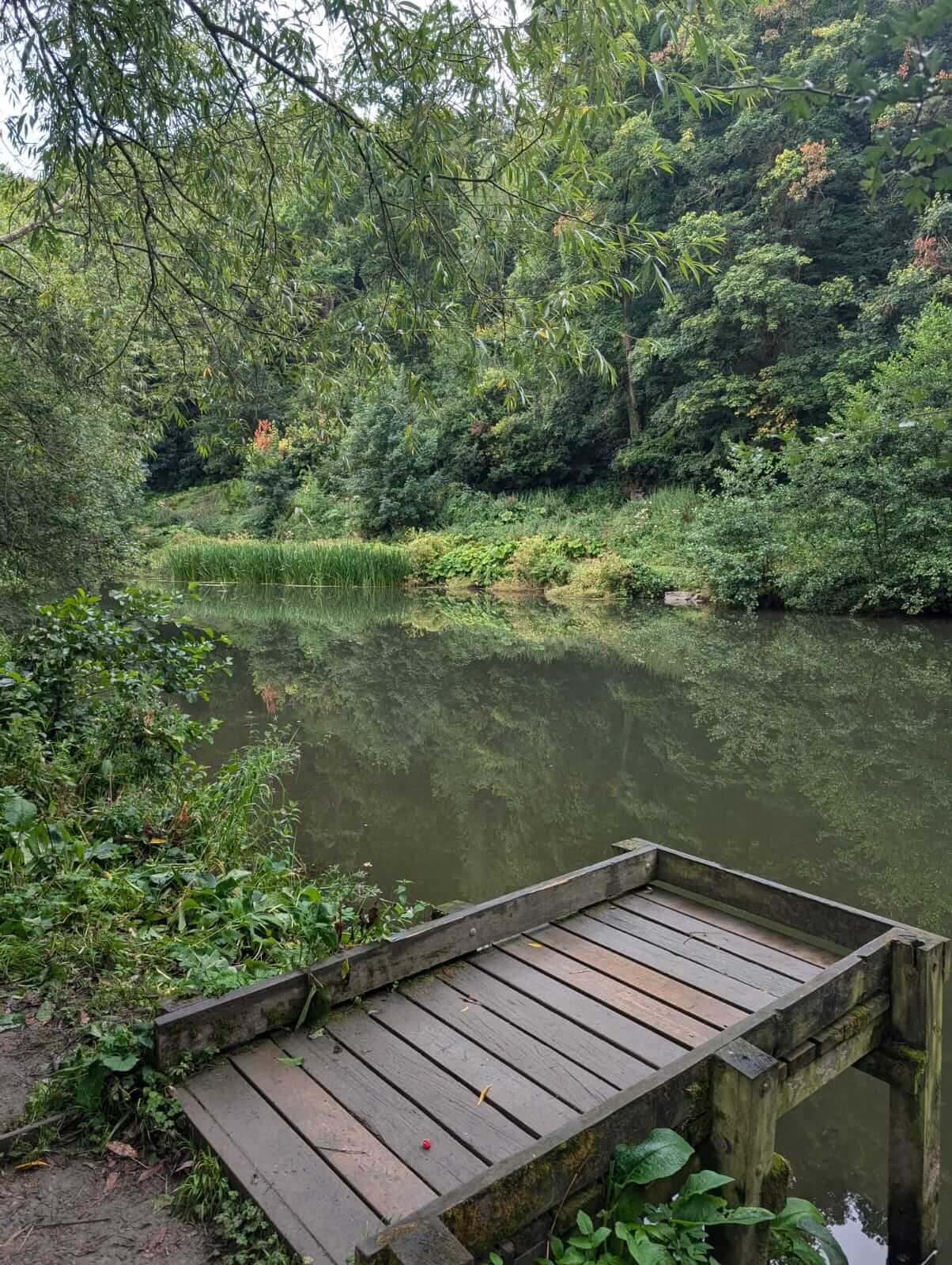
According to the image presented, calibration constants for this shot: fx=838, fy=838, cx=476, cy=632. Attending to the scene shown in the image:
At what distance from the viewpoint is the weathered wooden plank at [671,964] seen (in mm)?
2449

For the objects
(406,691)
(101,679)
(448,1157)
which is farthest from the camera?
(406,691)

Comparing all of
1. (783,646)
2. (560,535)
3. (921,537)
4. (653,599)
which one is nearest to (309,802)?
(783,646)

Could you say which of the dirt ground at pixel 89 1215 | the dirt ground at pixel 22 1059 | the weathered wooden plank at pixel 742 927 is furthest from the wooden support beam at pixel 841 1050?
the dirt ground at pixel 22 1059

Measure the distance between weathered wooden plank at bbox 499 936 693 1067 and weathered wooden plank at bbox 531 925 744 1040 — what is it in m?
0.03

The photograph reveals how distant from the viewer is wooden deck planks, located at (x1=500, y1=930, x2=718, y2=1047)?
2223mm

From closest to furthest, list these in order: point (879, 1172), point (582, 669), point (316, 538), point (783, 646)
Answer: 1. point (879, 1172)
2. point (582, 669)
3. point (783, 646)
4. point (316, 538)

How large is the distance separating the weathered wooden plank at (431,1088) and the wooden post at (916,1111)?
115 cm

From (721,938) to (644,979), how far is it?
397 millimetres

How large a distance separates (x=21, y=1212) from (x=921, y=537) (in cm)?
1394

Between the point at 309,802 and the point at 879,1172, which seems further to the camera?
the point at 309,802

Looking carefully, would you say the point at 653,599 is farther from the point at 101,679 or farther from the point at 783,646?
the point at 101,679

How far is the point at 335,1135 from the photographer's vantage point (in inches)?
72.6

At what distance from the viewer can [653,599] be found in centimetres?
1705

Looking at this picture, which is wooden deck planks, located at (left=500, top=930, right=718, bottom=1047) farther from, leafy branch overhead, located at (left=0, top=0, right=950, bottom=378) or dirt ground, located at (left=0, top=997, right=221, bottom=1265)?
leafy branch overhead, located at (left=0, top=0, right=950, bottom=378)
